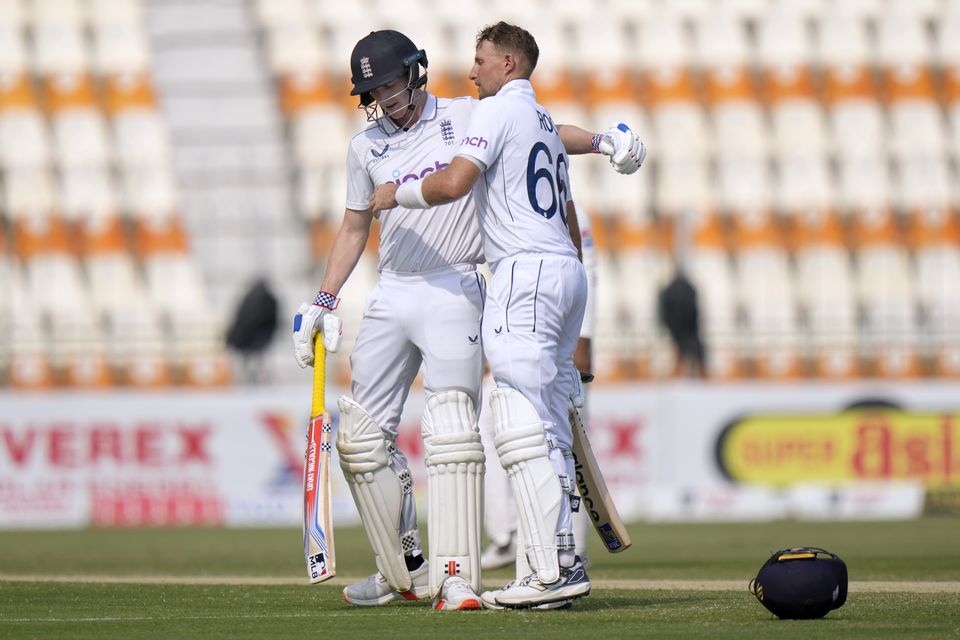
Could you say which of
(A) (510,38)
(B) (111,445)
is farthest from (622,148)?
(B) (111,445)

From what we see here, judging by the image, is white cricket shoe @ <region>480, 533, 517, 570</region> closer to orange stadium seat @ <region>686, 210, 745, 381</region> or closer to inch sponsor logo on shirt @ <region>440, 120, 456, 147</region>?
inch sponsor logo on shirt @ <region>440, 120, 456, 147</region>

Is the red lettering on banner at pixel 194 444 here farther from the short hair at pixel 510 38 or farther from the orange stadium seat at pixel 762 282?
the short hair at pixel 510 38

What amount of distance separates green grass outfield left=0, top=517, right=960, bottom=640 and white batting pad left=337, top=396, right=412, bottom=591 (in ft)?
0.59

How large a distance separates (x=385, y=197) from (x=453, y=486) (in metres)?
1.15

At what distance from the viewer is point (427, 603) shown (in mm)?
6402

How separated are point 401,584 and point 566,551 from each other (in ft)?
2.65

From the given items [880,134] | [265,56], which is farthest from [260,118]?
[880,134]

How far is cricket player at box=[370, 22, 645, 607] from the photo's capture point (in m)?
5.75

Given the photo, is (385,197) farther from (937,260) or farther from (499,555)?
(937,260)

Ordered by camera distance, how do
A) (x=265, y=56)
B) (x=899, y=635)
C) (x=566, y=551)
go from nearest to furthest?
(x=899, y=635) → (x=566, y=551) → (x=265, y=56)

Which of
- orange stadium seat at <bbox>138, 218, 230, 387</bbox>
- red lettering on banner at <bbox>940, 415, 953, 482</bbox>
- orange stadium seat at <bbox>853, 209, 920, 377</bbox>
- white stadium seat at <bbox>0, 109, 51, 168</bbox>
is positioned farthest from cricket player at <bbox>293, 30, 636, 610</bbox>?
white stadium seat at <bbox>0, 109, 51, 168</bbox>

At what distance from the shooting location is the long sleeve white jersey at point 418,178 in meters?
6.26

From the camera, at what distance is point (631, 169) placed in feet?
20.4

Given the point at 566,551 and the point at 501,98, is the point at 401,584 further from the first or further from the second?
the point at 501,98
